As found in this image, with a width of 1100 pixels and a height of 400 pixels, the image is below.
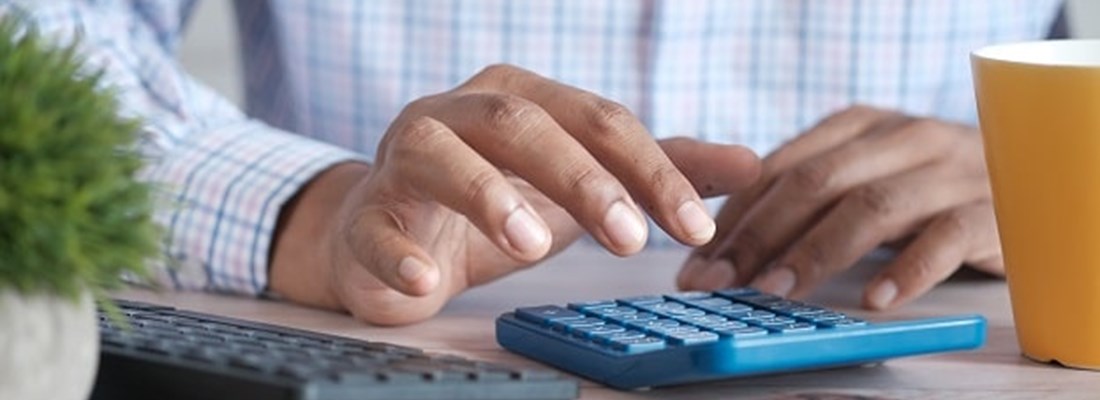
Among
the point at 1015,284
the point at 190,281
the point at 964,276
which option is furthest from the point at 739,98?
the point at 1015,284

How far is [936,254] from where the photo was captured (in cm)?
103

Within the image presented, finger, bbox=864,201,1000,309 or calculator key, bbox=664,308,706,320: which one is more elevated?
calculator key, bbox=664,308,706,320

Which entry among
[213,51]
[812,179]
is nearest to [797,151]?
[812,179]

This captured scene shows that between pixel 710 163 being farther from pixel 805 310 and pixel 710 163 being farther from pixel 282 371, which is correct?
pixel 282 371

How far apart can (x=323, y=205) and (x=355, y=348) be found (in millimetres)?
431

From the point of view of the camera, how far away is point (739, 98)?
148cm

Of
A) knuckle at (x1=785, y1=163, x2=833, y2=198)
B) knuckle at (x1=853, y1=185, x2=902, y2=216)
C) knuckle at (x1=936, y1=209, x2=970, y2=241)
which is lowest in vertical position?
knuckle at (x1=936, y1=209, x2=970, y2=241)

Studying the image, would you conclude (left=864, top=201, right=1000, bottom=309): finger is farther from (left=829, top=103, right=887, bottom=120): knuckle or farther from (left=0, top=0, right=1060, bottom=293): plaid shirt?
(left=0, top=0, right=1060, bottom=293): plaid shirt

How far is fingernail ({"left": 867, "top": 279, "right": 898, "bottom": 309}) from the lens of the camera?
3.22 ft

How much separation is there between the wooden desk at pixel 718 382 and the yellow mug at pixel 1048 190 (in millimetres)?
19

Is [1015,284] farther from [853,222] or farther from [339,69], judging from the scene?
[339,69]

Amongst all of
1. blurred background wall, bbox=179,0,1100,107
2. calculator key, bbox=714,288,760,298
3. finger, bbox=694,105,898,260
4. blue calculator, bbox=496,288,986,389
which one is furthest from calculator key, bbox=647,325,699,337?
blurred background wall, bbox=179,0,1100,107

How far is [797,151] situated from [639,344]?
16.6 inches

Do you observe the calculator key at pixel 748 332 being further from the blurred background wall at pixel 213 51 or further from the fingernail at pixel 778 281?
the blurred background wall at pixel 213 51
